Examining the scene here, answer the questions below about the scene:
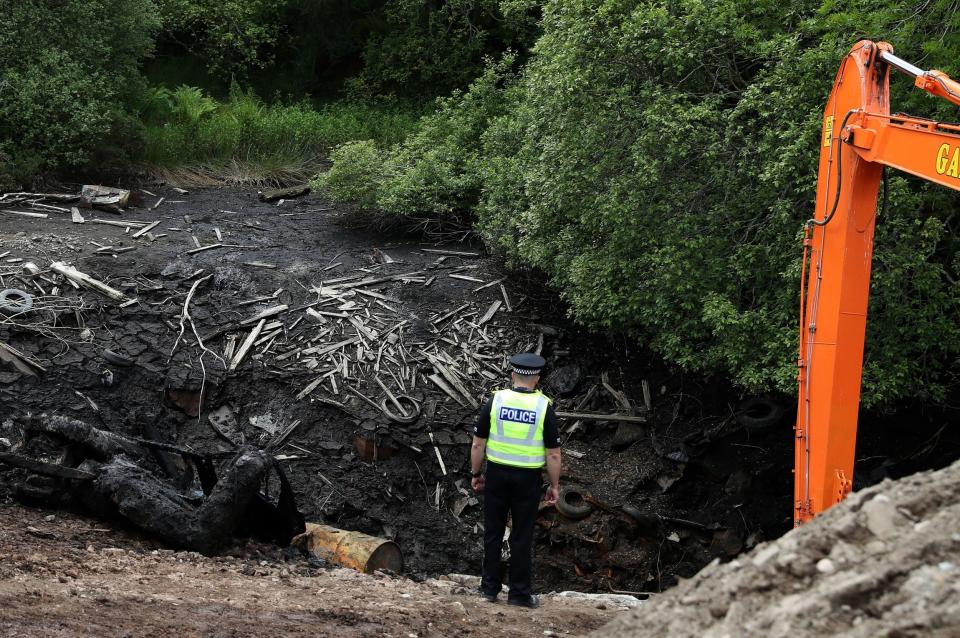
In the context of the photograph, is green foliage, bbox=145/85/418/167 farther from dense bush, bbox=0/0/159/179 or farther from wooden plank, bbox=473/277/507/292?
wooden plank, bbox=473/277/507/292

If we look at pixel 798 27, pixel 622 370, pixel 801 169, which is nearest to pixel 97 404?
pixel 622 370

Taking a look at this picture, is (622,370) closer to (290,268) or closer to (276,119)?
(290,268)

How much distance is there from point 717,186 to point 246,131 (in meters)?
13.7

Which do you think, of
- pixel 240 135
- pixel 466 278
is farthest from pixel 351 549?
pixel 240 135

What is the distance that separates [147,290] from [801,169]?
8862mm

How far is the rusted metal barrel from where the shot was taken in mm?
8812

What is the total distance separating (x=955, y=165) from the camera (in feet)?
19.2

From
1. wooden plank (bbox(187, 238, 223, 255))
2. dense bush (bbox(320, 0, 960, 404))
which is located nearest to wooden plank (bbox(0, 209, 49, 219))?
wooden plank (bbox(187, 238, 223, 255))

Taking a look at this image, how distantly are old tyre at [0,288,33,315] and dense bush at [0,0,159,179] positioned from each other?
20.6ft

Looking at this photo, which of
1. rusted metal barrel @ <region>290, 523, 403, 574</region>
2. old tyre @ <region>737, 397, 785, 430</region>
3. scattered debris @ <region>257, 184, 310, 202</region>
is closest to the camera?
rusted metal barrel @ <region>290, 523, 403, 574</region>

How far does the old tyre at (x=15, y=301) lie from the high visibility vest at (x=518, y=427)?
8.10 metres

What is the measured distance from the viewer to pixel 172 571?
7043 mm

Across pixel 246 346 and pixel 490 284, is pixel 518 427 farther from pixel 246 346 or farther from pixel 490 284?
pixel 490 284

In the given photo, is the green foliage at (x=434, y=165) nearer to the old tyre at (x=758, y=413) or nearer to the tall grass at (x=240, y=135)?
the tall grass at (x=240, y=135)
